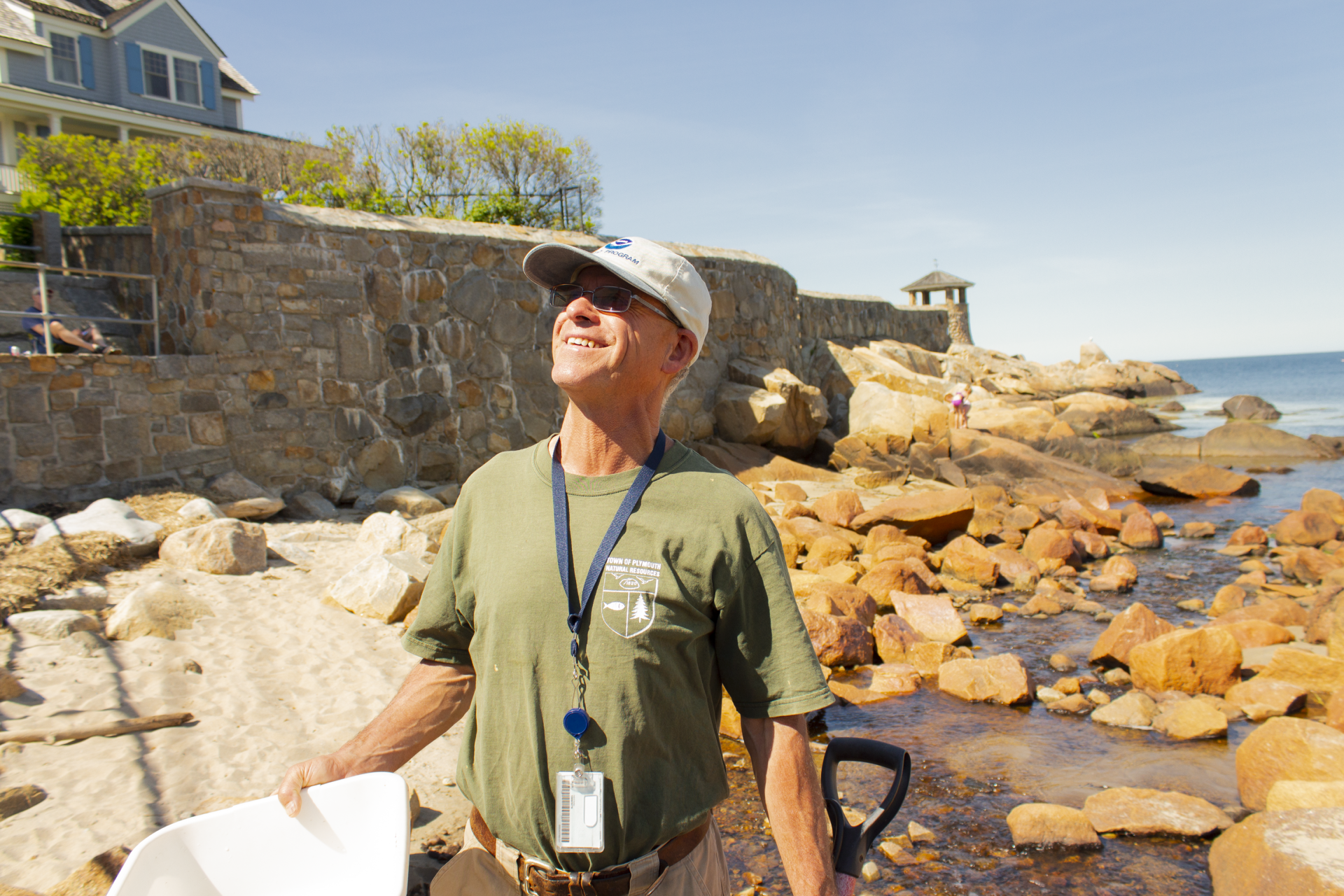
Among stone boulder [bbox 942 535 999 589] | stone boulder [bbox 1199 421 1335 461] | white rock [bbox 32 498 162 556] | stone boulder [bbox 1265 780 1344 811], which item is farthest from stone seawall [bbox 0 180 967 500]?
stone boulder [bbox 1199 421 1335 461]

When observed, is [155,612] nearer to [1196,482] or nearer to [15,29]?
[1196,482]

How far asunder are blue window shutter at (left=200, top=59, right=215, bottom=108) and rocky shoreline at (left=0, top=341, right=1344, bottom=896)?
58.0ft

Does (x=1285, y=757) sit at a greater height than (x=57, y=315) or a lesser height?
lesser

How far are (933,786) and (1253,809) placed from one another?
1474mm

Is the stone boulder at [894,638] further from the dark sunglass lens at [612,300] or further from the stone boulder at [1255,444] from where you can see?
the stone boulder at [1255,444]

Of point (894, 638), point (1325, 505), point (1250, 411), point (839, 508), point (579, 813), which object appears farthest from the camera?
point (1250, 411)

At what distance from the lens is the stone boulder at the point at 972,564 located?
842 centimetres

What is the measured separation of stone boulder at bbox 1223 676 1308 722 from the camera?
17.5 feet

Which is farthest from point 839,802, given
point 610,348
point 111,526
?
point 111,526

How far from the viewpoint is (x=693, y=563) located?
4.96ft

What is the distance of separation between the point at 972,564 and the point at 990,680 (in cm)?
305

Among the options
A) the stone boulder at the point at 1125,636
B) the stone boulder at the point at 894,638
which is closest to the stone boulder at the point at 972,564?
the stone boulder at the point at 1125,636

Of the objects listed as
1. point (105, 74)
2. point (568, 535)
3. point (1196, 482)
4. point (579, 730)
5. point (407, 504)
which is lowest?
point (1196, 482)

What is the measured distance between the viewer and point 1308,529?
10.4m
